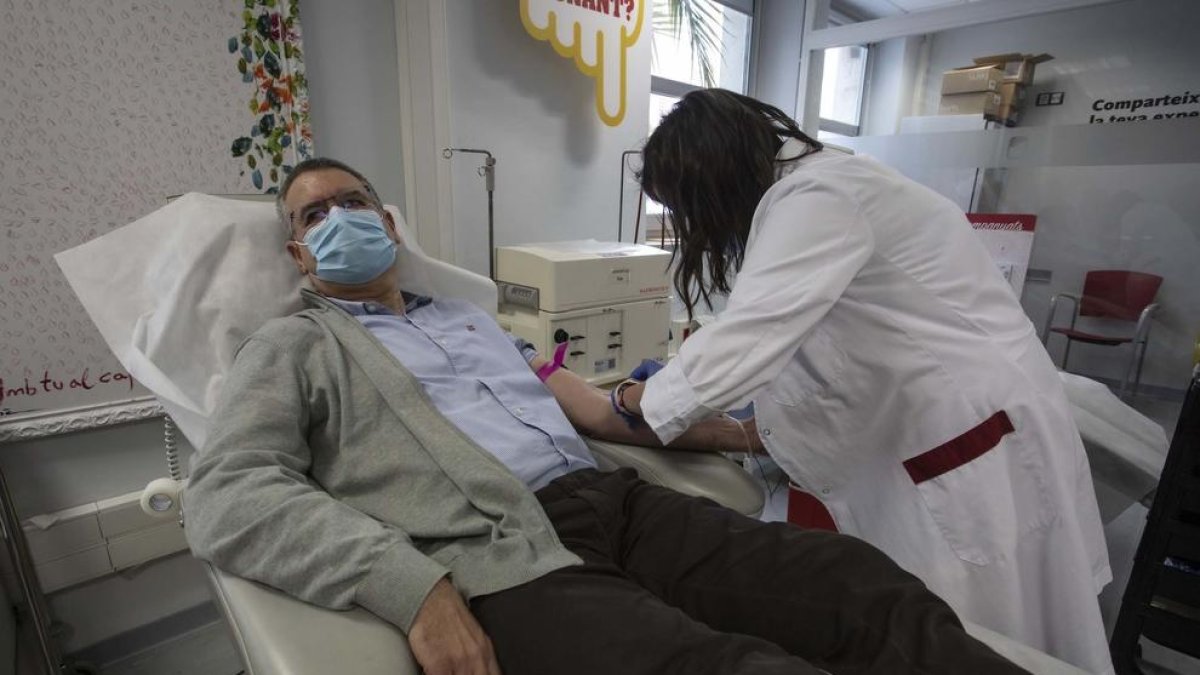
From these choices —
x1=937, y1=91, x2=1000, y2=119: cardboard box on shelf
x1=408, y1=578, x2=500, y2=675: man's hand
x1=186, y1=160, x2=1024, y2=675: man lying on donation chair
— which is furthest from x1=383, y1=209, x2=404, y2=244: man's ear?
x1=937, y1=91, x2=1000, y2=119: cardboard box on shelf

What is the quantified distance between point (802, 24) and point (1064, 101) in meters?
1.29

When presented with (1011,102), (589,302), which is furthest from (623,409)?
(1011,102)

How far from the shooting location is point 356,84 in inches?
67.7

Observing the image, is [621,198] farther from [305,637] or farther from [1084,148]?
[305,637]

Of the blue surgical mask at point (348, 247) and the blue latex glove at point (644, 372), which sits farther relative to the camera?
the blue latex glove at point (644, 372)

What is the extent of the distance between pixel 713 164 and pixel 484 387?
1.84ft

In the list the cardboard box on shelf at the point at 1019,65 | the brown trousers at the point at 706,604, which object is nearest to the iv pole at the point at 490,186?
the brown trousers at the point at 706,604

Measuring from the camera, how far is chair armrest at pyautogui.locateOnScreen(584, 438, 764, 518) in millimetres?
1060

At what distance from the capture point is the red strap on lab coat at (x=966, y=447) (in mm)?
921

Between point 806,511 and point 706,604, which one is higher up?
point 706,604

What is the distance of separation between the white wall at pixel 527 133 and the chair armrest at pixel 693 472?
41.0 inches

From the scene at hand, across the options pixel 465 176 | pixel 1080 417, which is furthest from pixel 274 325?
pixel 1080 417

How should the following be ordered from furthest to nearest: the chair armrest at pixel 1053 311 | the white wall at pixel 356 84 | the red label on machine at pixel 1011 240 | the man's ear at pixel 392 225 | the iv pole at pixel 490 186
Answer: the chair armrest at pixel 1053 311 < the red label on machine at pixel 1011 240 < the iv pole at pixel 490 186 < the white wall at pixel 356 84 < the man's ear at pixel 392 225

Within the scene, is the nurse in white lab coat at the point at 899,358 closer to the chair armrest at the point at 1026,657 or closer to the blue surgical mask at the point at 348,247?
the chair armrest at the point at 1026,657
